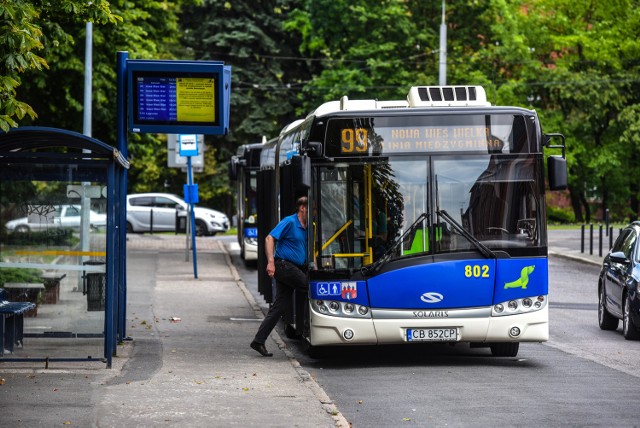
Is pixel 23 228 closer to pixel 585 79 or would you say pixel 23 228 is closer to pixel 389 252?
pixel 389 252

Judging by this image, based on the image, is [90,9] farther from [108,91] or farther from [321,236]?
[108,91]

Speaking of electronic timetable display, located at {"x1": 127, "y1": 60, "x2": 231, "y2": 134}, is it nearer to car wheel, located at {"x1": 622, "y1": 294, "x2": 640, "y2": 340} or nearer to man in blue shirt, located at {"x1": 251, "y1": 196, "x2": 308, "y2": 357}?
man in blue shirt, located at {"x1": 251, "y1": 196, "x2": 308, "y2": 357}

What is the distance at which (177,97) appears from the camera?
15.4m

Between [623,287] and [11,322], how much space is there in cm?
811

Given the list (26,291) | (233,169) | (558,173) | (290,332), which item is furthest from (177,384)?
(233,169)

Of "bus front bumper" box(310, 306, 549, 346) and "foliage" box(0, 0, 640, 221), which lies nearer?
"bus front bumper" box(310, 306, 549, 346)

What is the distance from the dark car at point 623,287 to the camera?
17.3 m

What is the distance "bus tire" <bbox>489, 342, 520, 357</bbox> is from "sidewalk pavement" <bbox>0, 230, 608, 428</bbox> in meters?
2.28

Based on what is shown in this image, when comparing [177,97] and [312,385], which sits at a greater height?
[177,97]

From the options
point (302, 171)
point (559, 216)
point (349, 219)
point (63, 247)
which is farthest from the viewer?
point (559, 216)

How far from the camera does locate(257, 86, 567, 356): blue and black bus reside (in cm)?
1388

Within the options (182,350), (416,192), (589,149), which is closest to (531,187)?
(416,192)

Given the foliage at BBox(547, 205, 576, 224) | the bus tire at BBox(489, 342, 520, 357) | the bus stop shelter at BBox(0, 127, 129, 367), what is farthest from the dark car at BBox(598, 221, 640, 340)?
the foliage at BBox(547, 205, 576, 224)

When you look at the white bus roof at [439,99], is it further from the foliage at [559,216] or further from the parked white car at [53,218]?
the foliage at [559,216]
